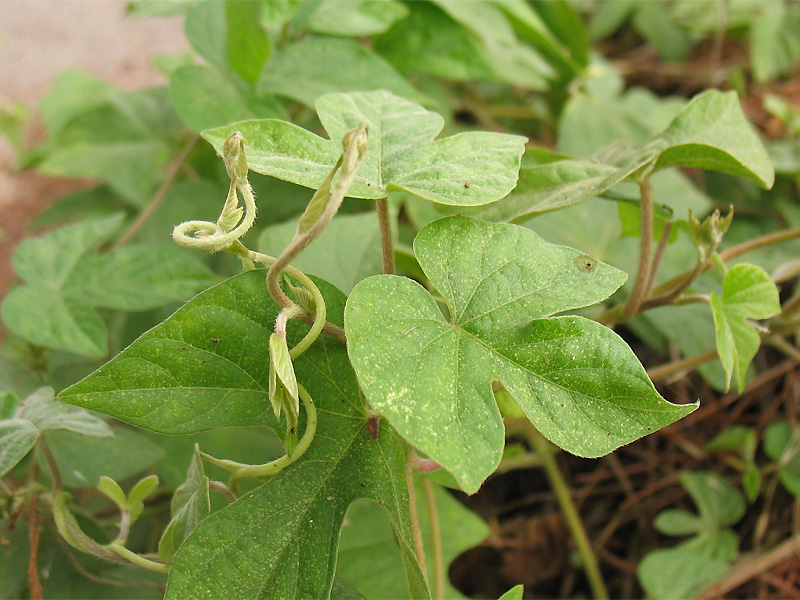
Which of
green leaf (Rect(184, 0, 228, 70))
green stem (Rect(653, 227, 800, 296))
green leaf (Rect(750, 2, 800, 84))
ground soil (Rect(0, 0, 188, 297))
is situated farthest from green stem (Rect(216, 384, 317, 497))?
ground soil (Rect(0, 0, 188, 297))

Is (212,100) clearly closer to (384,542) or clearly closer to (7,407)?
(7,407)

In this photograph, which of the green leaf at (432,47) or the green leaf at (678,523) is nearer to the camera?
the green leaf at (678,523)

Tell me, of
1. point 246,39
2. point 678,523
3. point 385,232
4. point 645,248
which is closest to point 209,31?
point 246,39

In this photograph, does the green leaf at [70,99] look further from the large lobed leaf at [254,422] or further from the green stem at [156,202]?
the large lobed leaf at [254,422]

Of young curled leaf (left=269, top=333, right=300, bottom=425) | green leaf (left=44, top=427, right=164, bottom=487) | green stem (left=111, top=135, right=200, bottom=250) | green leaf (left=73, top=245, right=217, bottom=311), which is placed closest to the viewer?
young curled leaf (left=269, top=333, right=300, bottom=425)

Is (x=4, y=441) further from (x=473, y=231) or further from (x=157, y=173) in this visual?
(x=157, y=173)

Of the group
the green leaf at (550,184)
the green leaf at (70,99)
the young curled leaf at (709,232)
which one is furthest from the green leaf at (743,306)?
the green leaf at (70,99)

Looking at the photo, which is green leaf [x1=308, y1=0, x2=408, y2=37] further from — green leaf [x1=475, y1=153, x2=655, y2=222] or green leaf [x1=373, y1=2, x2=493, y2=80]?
green leaf [x1=475, y1=153, x2=655, y2=222]
